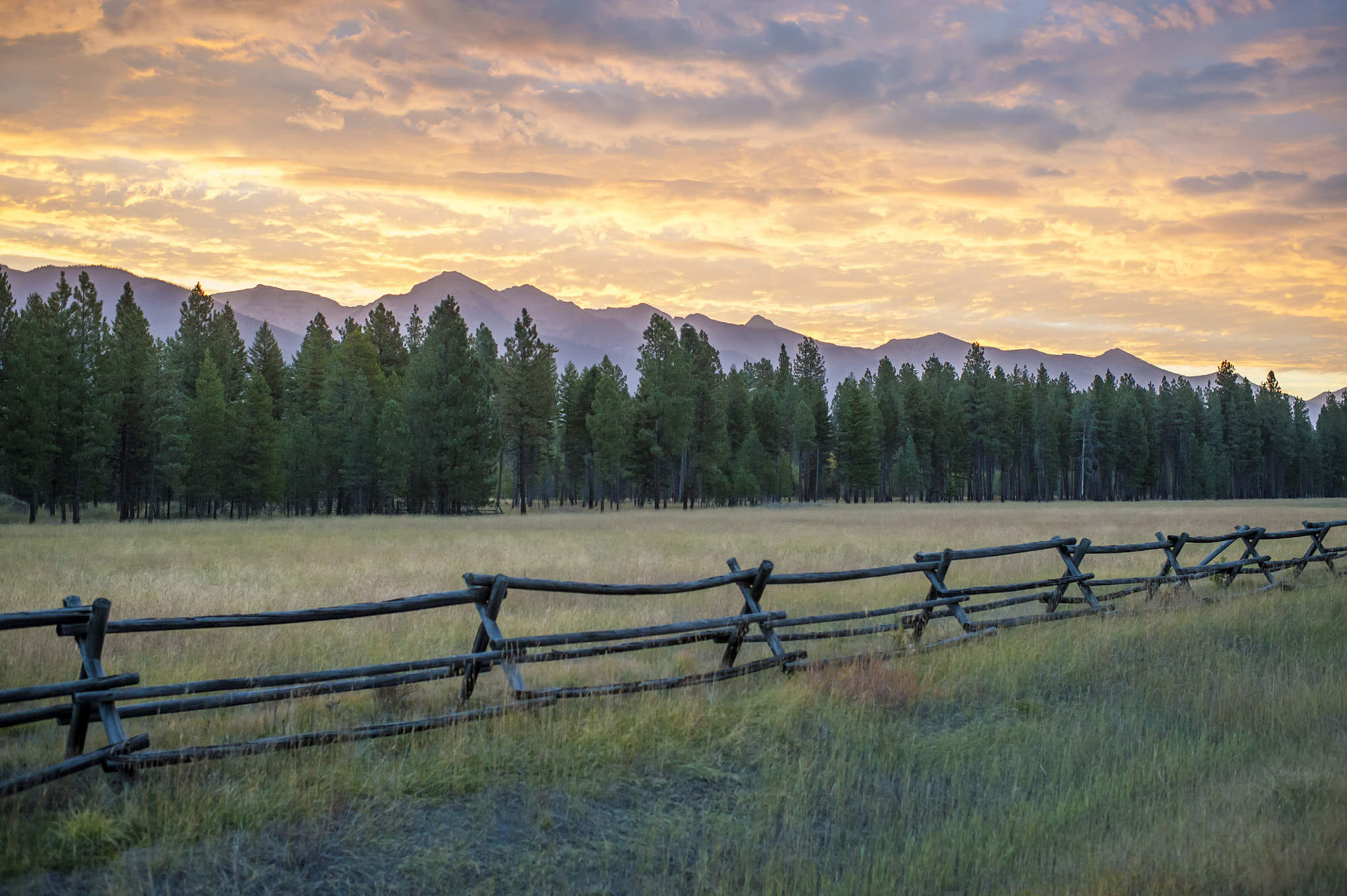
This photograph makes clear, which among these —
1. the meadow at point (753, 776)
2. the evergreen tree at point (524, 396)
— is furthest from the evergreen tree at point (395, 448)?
the meadow at point (753, 776)

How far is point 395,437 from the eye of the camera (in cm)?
5031

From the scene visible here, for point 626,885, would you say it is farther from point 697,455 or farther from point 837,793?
point 697,455

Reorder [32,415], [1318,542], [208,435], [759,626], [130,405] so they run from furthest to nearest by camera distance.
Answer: [208,435]
[130,405]
[32,415]
[1318,542]
[759,626]

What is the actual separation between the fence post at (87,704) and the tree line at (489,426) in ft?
143

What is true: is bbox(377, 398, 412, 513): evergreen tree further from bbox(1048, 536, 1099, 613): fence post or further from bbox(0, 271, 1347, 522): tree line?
bbox(1048, 536, 1099, 613): fence post

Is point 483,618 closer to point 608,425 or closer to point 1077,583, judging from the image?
point 1077,583

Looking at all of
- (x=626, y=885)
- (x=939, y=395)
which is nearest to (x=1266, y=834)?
(x=626, y=885)

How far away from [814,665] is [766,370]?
96.7m

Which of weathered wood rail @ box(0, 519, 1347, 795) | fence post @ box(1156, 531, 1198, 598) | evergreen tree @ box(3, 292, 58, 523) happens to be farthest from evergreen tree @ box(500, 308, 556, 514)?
weathered wood rail @ box(0, 519, 1347, 795)

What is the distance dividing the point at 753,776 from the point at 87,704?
4.69 meters

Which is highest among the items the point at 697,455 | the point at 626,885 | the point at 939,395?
the point at 939,395

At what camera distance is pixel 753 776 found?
5977mm

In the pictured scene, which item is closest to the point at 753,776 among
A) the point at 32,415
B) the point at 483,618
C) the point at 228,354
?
the point at 483,618

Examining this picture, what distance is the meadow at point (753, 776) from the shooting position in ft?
14.7
